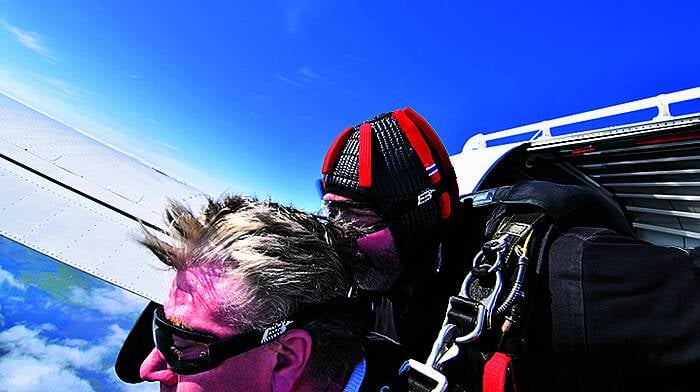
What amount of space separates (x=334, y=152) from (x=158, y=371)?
1.09m

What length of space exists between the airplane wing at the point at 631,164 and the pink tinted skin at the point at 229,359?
2.35 metres

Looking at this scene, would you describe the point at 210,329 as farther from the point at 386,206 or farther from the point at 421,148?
the point at 421,148

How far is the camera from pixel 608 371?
1.08 meters

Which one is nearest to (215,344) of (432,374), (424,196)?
(432,374)

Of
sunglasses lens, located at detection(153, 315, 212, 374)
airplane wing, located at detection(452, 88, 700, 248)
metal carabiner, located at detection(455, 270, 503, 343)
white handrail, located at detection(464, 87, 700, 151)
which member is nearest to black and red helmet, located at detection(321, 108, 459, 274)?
metal carabiner, located at detection(455, 270, 503, 343)

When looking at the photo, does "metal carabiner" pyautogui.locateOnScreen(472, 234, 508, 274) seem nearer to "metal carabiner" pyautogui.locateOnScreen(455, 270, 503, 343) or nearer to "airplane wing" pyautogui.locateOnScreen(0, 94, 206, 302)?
"metal carabiner" pyautogui.locateOnScreen(455, 270, 503, 343)

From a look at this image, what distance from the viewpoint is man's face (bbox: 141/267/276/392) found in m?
1.10

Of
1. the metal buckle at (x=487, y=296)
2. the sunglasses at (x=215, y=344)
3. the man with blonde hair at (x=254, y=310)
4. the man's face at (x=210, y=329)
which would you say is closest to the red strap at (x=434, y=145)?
the metal buckle at (x=487, y=296)

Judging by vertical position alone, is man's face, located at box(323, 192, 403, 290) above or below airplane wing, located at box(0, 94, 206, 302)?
above

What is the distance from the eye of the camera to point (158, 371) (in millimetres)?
1225

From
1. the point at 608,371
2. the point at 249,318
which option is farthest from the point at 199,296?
the point at 608,371

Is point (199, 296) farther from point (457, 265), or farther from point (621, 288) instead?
point (621, 288)

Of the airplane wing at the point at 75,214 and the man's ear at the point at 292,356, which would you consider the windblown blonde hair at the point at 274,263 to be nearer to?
the man's ear at the point at 292,356

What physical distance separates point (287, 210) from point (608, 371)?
93cm
